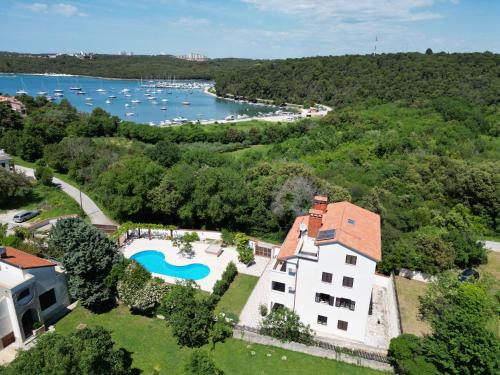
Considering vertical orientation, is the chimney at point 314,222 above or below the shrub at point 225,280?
above

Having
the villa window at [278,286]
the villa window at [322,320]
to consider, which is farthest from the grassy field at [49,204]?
the villa window at [322,320]

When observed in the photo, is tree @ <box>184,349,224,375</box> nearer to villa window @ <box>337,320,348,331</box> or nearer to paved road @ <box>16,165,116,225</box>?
villa window @ <box>337,320,348,331</box>

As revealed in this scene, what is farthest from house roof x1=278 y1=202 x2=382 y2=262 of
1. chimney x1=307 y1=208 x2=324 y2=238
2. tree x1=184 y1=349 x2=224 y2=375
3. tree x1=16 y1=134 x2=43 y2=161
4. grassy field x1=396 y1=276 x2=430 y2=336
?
tree x1=16 y1=134 x2=43 y2=161

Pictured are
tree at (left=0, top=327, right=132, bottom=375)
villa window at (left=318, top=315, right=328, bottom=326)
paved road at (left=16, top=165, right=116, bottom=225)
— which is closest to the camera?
tree at (left=0, top=327, right=132, bottom=375)

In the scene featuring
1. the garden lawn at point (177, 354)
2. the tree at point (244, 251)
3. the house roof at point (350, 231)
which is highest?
the house roof at point (350, 231)

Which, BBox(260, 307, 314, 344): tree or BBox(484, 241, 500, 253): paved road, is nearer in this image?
BBox(260, 307, 314, 344): tree

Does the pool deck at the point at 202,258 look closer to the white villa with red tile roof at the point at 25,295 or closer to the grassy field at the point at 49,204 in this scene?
the white villa with red tile roof at the point at 25,295

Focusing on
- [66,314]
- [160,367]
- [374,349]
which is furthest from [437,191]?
[66,314]

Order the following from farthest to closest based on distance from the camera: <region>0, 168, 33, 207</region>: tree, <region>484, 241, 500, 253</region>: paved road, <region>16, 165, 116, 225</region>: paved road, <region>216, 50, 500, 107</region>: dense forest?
<region>216, 50, 500, 107</region>: dense forest < <region>0, 168, 33, 207</region>: tree < <region>16, 165, 116, 225</region>: paved road < <region>484, 241, 500, 253</region>: paved road

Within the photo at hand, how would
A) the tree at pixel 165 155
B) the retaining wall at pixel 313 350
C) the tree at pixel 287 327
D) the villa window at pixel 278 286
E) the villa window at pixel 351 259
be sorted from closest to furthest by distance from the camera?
the retaining wall at pixel 313 350 → the villa window at pixel 351 259 → the tree at pixel 287 327 → the villa window at pixel 278 286 → the tree at pixel 165 155
